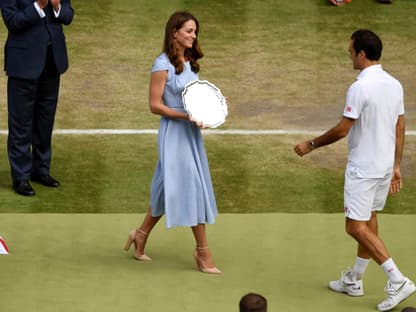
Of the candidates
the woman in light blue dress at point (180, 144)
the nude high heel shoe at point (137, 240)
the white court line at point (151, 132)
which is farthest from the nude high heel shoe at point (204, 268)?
the white court line at point (151, 132)

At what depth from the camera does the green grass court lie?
11.5m

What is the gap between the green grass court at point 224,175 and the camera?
11453 mm

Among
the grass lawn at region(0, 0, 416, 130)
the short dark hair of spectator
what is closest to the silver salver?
the short dark hair of spectator

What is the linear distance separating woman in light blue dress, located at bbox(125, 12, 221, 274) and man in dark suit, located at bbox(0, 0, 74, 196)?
2.13 meters

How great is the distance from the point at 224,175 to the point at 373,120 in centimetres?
376

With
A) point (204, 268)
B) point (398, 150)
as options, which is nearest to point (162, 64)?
point (204, 268)

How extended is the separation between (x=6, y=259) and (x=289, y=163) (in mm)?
3713

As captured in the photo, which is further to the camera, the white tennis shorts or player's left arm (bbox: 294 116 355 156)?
the white tennis shorts

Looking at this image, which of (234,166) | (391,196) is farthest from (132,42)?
(391,196)

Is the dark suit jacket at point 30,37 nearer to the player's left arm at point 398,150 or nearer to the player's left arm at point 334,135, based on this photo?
the player's left arm at point 334,135

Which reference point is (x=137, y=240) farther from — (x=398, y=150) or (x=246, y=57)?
(x=246, y=57)

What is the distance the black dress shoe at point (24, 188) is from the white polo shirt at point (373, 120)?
3.81m

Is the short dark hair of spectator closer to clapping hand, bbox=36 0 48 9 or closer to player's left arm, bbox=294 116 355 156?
player's left arm, bbox=294 116 355 156

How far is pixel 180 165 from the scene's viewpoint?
11648 mm
